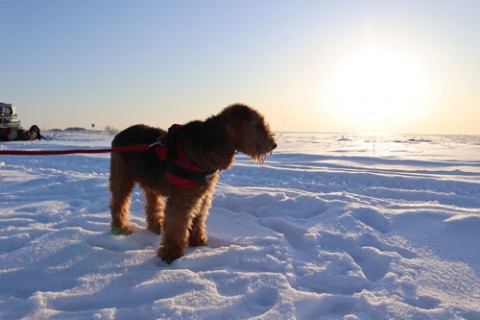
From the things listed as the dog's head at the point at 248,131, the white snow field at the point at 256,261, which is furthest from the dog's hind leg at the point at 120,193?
the dog's head at the point at 248,131

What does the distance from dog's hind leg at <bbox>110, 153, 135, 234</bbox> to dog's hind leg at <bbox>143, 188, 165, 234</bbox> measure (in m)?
0.26

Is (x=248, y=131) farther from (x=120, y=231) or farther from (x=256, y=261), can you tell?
(x=120, y=231)

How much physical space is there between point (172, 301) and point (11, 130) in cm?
2125

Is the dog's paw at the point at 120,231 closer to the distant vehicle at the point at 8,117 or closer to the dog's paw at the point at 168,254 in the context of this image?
the dog's paw at the point at 168,254

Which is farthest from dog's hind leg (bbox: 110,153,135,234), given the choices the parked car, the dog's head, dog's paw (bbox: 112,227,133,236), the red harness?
the parked car

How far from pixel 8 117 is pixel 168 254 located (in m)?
20.8

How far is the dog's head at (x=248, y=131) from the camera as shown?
3701 millimetres

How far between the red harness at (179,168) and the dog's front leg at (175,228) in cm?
25

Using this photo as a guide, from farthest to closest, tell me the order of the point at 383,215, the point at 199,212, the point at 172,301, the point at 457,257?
the point at 383,215
the point at 199,212
the point at 457,257
the point at 172,301

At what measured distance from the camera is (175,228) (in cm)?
384

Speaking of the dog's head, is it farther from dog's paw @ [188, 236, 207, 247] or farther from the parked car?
the parked car

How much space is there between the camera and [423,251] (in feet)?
12.4

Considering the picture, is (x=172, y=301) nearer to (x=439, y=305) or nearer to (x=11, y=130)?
(x=439, y=305)

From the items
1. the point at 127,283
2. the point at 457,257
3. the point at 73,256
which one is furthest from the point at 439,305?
the point at 73,256
